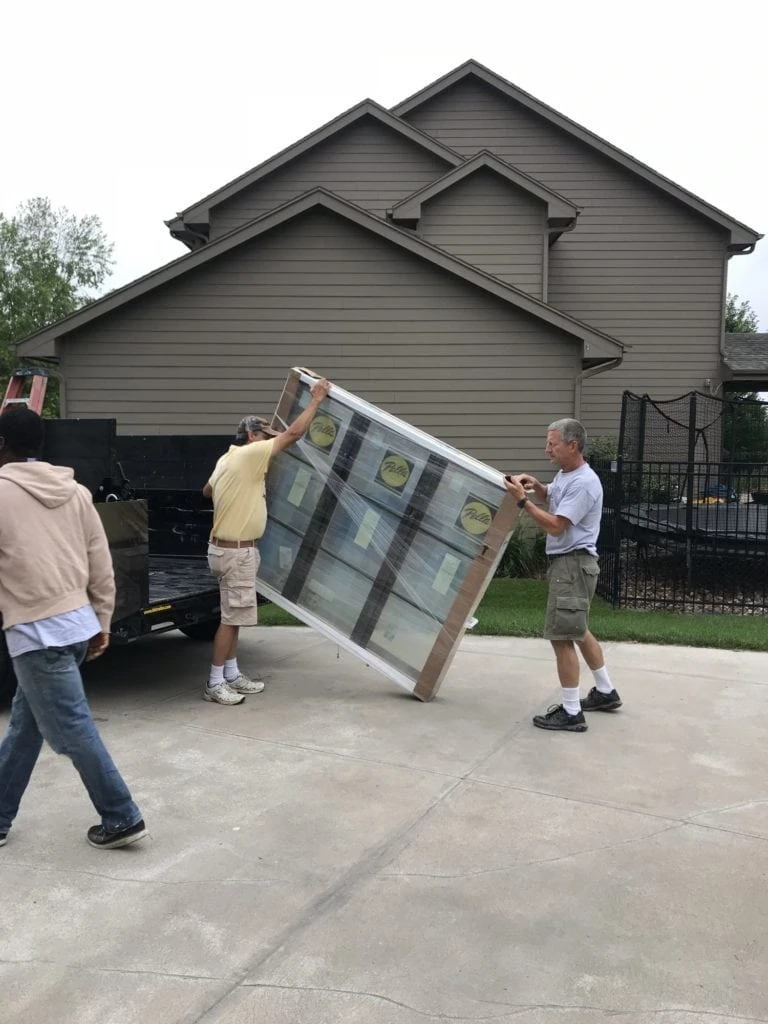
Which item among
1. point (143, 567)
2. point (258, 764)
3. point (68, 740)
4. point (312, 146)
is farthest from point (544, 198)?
point (68, 740)

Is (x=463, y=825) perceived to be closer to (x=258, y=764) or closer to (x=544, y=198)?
(x=258, y=764)

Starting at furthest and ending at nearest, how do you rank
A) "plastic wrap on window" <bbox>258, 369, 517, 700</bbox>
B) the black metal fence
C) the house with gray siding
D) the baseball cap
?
the house with gray siding
the black metal fence
the baseball cap
"plastic wrap on window" <bbox>258, 369, 517, 700</bbox>

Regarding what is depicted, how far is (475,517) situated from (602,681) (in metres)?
1.36

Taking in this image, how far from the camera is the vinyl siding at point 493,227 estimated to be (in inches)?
575

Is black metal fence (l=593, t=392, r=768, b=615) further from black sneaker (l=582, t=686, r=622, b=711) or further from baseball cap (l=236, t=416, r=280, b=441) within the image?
baseball cap (l=236, t=416, r=280, b=441)

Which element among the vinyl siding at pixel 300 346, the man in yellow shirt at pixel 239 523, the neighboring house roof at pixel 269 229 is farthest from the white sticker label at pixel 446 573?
the neighboring house roof at pixel 269 229

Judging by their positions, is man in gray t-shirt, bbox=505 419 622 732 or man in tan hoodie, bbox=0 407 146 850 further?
man in gray t-shirt, bbox=505 419 622 732

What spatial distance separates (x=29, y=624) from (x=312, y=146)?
14.3 m

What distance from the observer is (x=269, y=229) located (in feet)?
40.5

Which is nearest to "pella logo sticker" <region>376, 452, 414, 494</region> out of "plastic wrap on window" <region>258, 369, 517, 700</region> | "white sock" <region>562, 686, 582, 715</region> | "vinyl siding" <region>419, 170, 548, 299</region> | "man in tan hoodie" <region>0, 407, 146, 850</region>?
"plastic wrap on window" <region>258, 369, 517, 700</region>

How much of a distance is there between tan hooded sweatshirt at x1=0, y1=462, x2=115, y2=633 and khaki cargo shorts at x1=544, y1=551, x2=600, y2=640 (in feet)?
9.03

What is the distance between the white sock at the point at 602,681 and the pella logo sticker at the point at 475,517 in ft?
3.89

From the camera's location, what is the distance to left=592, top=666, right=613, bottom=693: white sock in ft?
18.2

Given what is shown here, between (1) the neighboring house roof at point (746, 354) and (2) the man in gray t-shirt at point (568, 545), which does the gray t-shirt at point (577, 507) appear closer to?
(2) the man in gray t-shirt at point (568, 545)
